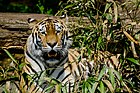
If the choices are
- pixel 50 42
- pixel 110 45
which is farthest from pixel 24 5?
pixel 50 42

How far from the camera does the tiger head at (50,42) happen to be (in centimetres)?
452

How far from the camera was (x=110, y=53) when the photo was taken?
16.1ft

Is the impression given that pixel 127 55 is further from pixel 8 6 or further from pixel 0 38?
pixel 8 6

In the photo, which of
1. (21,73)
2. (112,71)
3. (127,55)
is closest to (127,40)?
(127,55)

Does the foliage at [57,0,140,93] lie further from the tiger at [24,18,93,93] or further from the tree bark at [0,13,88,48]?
the tree bark at [0,13,88,48]

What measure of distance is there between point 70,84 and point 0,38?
1.46 meters

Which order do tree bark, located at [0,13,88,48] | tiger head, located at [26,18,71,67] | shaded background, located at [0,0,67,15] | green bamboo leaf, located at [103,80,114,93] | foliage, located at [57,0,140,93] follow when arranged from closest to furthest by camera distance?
green bamboo leaf, located at [103,80,114,93] → foliage, located at [57,0,140,93] → tiger head, located at [26,18,71,67] → tree bark, located at [0,13,88,48] → shaded background, located at [0,0,67,15]

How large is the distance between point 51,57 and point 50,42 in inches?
7.1

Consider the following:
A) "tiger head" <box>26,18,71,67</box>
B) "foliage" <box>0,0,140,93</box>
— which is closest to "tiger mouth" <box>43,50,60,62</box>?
"tiger head" <box>26,18,71,67</box>

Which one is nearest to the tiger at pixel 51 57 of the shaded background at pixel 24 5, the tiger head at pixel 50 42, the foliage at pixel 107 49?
the tiger head at pixel 50 42

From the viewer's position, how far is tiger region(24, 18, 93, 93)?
452cm

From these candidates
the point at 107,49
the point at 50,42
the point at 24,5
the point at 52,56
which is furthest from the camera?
the point at 24,5

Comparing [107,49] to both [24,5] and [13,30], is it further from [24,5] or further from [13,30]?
[24,5]

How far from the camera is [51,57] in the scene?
461 centimetres
